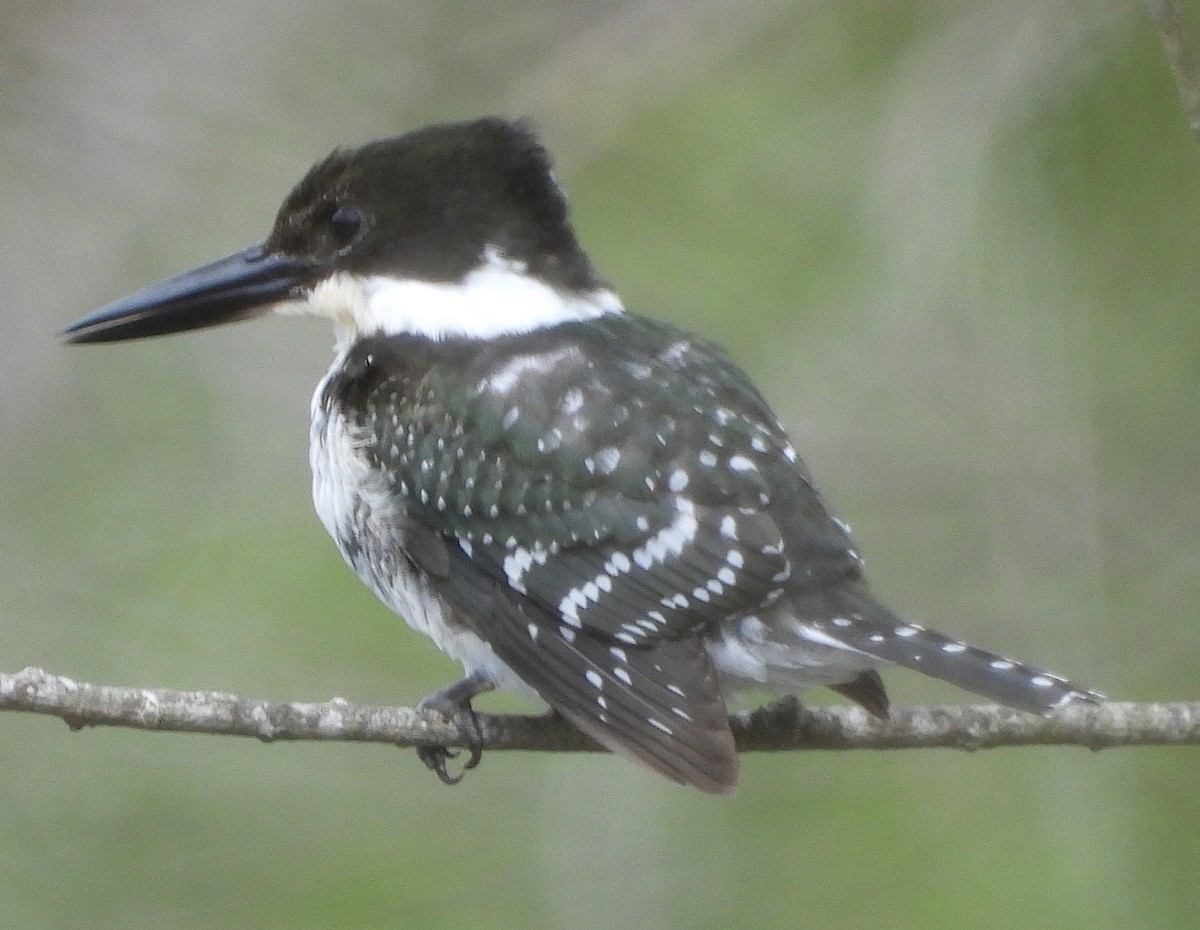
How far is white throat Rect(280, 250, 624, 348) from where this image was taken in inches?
106

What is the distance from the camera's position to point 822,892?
3.04 meters

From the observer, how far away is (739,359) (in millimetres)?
3346

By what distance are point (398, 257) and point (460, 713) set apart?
0.78 meters

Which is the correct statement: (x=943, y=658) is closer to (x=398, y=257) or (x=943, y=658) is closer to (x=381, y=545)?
(x=381, y=545)

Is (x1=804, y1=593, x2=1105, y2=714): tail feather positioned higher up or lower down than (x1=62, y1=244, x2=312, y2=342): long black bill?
lower down

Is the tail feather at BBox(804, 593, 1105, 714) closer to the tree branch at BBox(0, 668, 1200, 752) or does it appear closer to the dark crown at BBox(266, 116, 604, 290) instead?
the tree branch at BBox(0, 668, 1200, 752)

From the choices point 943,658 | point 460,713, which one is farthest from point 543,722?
point 943,658

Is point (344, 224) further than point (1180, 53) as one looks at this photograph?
Yes

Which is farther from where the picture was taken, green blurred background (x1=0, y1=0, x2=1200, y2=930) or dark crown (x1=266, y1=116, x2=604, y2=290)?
green blurred background (x1=0, y1=0, x2=1200, y2=930)

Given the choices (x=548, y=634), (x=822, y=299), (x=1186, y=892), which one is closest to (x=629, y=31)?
(x=822, y=299)

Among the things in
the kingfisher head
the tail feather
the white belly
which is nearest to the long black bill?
the kingfisher head

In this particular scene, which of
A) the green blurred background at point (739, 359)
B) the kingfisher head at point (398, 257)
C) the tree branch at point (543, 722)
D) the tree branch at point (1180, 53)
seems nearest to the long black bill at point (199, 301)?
the kingfisher head at point (398, 257)

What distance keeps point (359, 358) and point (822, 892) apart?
1267mm

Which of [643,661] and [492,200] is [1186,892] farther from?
[492,200]
